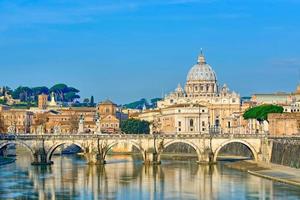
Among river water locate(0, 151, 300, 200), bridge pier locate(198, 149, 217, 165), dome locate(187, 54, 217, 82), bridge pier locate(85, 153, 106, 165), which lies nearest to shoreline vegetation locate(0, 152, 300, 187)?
river water locate(0, 151, 300, 200)

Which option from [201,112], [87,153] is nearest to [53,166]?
[87,153]

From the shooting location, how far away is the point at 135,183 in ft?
210

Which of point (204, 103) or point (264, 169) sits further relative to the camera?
point (204, 103)

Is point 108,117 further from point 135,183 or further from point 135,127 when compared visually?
point 135,183

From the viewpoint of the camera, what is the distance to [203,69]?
170 meters

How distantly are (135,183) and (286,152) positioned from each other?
14.1 m

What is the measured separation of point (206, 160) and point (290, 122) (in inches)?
507

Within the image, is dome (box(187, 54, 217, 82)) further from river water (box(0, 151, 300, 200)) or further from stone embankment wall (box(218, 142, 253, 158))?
river water (box(0, 151, 300, 200))

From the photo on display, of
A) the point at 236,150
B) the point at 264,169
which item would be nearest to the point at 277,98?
the point at 236,150

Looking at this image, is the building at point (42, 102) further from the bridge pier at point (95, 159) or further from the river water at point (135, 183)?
the river water at point (135, 183)

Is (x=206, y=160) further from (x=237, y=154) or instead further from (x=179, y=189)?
(x=179, y=189)

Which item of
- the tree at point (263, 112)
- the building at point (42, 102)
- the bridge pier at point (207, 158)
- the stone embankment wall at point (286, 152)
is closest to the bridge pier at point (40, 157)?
the bridge pier at point (207, 158)

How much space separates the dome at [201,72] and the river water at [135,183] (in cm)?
8848

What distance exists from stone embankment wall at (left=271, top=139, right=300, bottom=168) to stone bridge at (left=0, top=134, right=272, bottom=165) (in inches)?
141
